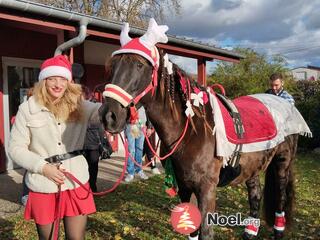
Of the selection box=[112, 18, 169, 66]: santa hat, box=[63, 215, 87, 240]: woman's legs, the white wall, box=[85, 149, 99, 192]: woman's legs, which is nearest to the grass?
box=[85, 149, 99, 192]: woman's legs

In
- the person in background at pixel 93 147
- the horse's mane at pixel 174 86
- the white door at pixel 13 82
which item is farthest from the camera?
the white door at pixel 13 82

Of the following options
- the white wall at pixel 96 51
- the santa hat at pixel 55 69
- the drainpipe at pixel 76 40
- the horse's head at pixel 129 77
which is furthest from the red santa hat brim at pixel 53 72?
the white wall at pixel 96 51

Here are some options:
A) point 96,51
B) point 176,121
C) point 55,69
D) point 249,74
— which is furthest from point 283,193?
point 249,74

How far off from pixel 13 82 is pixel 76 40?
2.81m

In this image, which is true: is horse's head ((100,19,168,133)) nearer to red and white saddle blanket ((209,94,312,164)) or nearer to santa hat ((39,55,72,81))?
santa hat ((39,55,72,81))

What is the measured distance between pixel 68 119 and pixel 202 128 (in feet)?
3.18

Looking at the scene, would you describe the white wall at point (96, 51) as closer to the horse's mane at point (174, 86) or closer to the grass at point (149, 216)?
the grass at point (149, 216)

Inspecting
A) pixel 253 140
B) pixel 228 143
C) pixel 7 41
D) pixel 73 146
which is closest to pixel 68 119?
pixel 73 146

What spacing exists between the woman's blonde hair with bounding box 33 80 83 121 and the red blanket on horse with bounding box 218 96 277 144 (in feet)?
3.89

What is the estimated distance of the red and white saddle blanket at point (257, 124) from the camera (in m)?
3.01

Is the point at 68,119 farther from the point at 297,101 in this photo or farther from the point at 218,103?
the point at 297,101

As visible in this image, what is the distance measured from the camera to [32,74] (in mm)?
8203

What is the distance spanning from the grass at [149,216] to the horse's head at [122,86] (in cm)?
223

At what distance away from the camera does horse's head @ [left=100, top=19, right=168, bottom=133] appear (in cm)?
231
